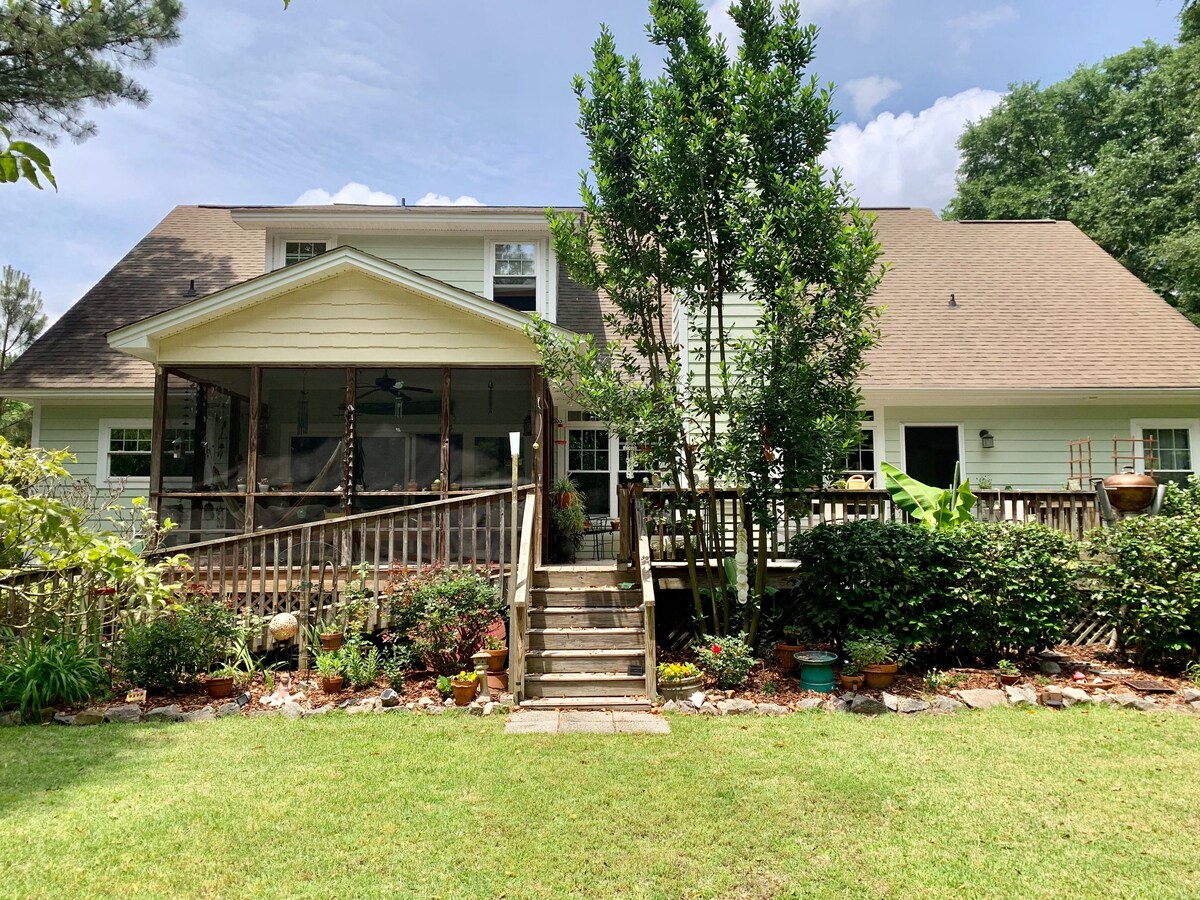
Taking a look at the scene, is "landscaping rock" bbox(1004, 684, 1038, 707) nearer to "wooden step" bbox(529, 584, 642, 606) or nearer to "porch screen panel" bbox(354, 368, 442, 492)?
"wooden step" bbox(529, 584, 642, 606)

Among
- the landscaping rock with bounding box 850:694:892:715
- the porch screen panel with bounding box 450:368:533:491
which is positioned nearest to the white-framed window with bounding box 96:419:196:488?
the porch screen panel with bounding box 450:368:533:491

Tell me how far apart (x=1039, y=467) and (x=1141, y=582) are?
539 centimetres

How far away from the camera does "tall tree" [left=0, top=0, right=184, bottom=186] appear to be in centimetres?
1156

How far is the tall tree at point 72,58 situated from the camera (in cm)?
1156

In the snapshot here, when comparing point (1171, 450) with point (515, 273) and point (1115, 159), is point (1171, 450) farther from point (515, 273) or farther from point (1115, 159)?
point (1115, 159)

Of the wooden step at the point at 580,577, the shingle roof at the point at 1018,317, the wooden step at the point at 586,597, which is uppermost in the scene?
the shingle roof at the point at 1018,317

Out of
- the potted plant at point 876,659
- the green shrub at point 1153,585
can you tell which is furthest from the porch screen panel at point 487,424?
the green shrub at point 1153,585

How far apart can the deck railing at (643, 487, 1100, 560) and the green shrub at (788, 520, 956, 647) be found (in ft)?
2.09

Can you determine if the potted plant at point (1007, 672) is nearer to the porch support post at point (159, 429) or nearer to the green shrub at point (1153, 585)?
the green shrub at point (1153, 585)

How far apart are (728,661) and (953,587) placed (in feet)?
8.14

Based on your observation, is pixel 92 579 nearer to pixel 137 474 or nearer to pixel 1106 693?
pixel 137 474

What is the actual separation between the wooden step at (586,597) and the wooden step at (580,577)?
280mm

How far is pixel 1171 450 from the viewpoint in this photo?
1256cm

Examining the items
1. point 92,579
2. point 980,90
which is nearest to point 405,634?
point 92,579
